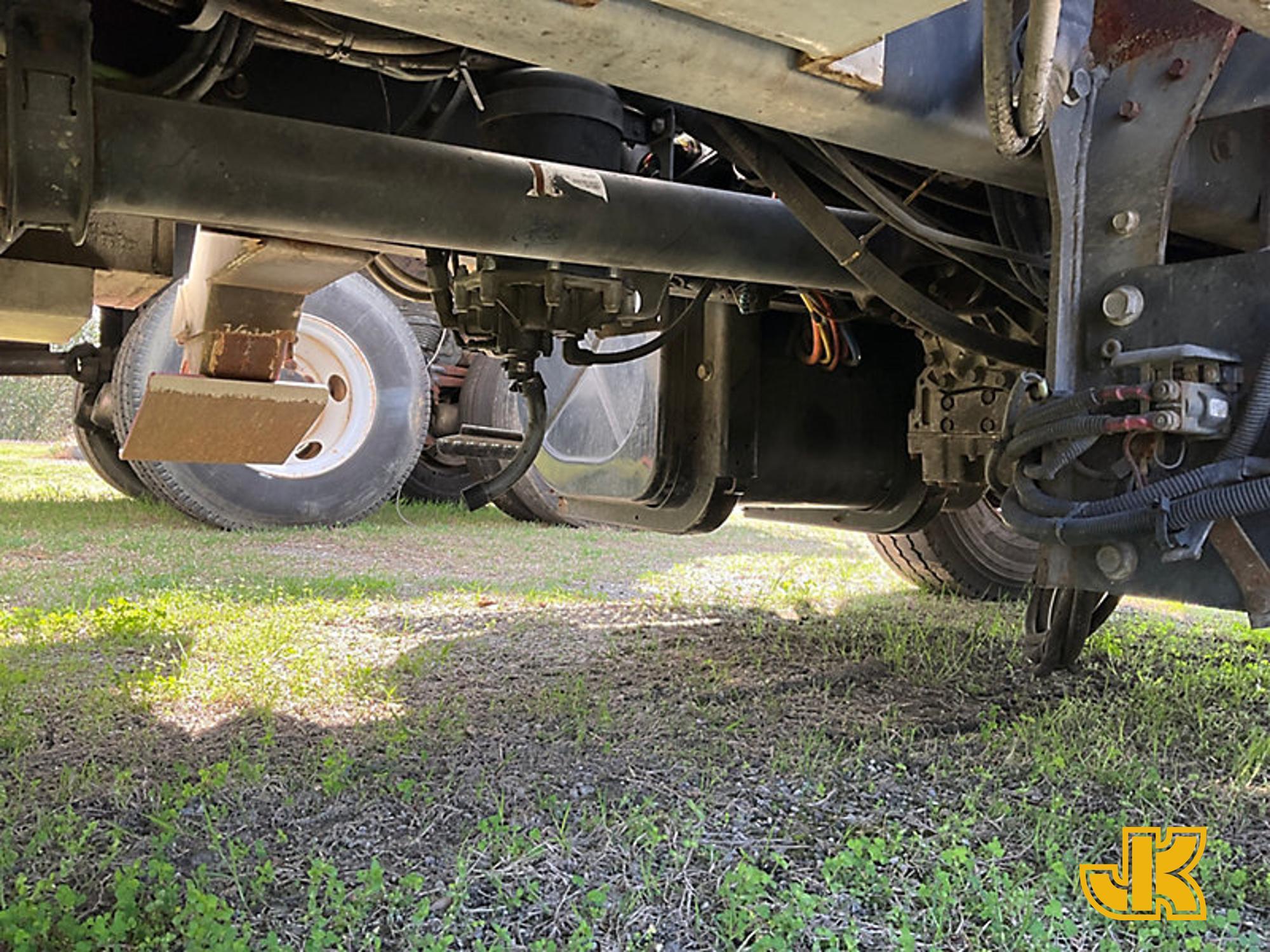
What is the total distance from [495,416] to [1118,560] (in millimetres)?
5239

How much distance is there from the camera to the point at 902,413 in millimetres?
2750

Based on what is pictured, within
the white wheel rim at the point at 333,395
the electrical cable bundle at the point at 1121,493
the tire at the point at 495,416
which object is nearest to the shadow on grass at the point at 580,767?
the electrical cable bundle at the point at 1121,493

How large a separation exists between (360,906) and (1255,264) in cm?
143

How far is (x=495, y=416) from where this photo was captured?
6.36 m

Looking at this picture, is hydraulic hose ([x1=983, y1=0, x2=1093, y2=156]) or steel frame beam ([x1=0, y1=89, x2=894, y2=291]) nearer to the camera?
hydraulic hose ([x1=983, y1=0, x2=1093, y2=156])

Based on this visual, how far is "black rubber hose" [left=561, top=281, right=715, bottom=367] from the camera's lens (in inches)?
84.4

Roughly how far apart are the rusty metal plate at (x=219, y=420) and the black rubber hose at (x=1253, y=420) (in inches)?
70.1

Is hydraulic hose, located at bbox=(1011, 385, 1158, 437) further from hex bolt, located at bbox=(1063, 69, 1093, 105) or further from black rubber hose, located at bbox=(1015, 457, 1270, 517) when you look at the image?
hex bolt, located at bbox=(1063, 69, 1093, 105)

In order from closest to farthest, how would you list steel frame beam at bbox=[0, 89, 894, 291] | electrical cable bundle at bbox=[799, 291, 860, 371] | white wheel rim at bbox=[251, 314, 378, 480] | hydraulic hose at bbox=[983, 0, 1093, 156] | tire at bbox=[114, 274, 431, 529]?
Result: hydraulic hose at bbox=[983, 0, 1093, 156] < steel frame beam at bbox=[0, 89, 894, 291] < electrical cable bundle at bbox=[799, 291, 860, 371] < tire at bbox=[114, 274, 431, 529] < white wheel rim at bbox=[251, 314, 378, 480]

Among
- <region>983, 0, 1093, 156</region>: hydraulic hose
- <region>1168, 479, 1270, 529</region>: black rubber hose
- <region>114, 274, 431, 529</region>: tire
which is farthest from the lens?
<region>114, 274, 431, 529</region>: tire

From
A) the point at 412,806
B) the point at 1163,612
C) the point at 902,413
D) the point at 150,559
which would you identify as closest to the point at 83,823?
the point at 412,806

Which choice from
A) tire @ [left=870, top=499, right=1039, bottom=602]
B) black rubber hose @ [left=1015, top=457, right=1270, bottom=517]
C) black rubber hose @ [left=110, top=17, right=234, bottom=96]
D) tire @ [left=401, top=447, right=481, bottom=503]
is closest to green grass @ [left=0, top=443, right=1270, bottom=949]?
tire @ [left=870, top=499, right=1039, bottom=602]

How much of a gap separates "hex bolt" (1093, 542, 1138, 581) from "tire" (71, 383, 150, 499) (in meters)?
5.32

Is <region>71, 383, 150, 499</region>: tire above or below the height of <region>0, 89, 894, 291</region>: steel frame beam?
below
